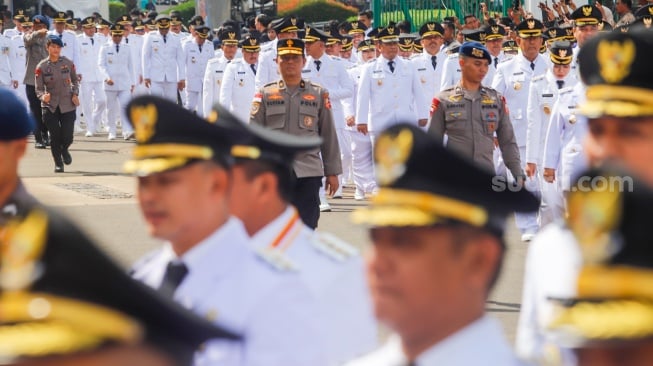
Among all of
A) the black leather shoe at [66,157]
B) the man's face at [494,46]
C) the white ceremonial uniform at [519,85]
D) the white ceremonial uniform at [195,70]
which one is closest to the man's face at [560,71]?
the white ceremonial uniform at [519,85]

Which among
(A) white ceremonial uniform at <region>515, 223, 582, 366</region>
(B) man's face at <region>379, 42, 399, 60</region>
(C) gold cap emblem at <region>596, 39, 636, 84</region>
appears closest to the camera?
(A) white ceremonial uniform at <region>515, 223, 582, 366</region>

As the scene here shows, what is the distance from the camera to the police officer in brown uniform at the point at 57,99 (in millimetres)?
18500

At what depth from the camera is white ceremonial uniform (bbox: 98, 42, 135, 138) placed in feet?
81.8

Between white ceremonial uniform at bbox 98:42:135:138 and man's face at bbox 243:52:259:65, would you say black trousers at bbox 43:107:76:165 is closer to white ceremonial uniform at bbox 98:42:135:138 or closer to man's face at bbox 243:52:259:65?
man's face at bbox 243:52:259:65

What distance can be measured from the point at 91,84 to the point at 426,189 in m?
24.0

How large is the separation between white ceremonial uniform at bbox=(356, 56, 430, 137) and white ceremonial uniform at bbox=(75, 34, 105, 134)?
10853 mm

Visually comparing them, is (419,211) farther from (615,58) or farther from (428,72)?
(428,72)

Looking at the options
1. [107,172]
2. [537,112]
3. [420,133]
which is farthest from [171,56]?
[420,133]

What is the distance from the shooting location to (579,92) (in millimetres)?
10336

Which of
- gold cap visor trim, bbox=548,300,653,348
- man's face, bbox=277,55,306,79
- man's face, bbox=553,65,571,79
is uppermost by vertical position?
gold cap visor trim, bbox=548,300,653,348

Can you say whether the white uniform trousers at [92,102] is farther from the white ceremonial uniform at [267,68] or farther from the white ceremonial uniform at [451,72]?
the white ceremonial uniform at [451,72]

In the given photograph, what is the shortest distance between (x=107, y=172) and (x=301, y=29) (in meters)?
4.39

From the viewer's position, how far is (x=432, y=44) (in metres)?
18.8

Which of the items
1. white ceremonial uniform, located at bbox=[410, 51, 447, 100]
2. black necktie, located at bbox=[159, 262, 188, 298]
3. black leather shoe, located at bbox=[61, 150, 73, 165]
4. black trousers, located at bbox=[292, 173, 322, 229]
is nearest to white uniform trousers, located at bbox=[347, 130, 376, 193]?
white ceremonial uniform, located at bbox=[410, 51, 447, 100]
